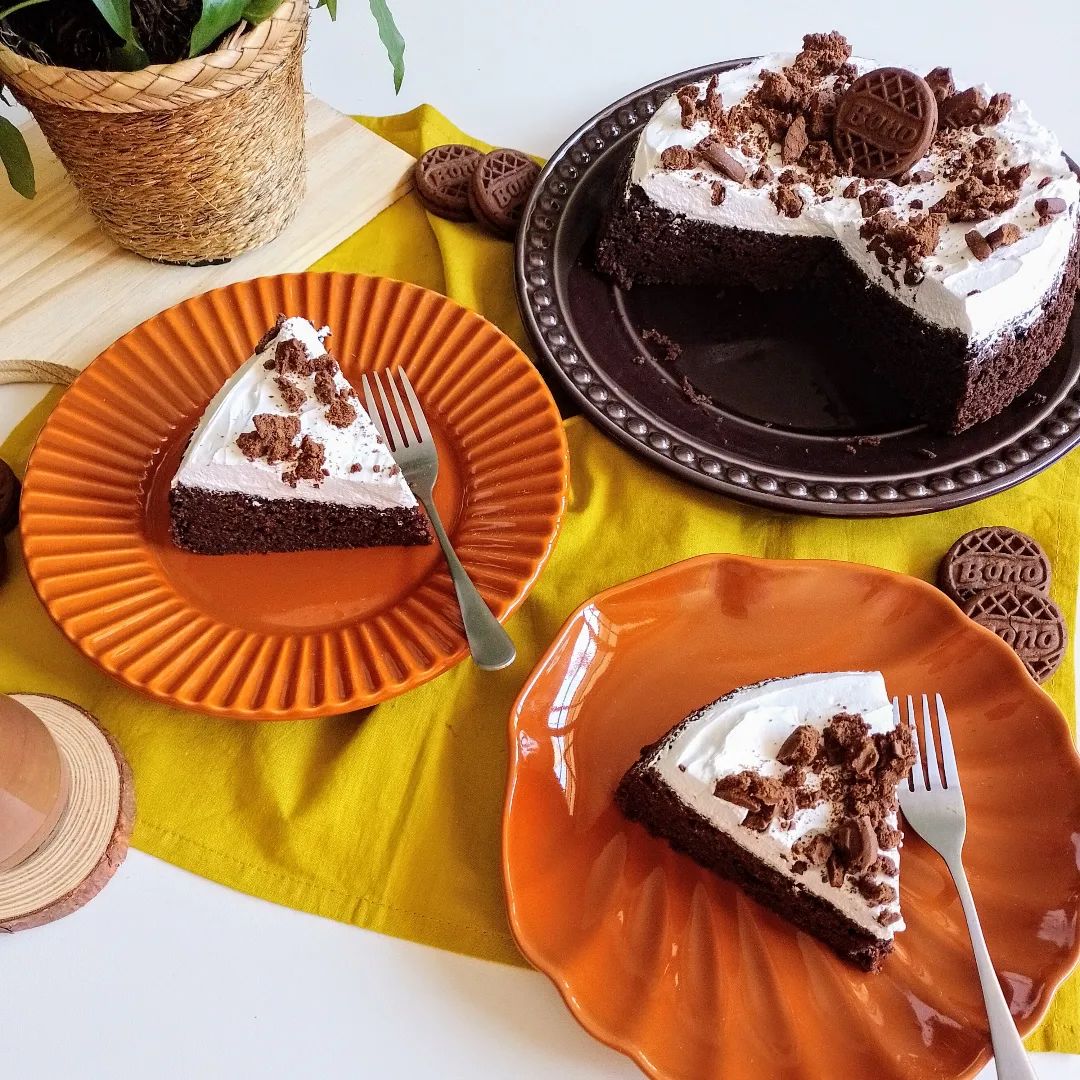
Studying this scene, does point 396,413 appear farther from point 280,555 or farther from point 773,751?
point 773,751

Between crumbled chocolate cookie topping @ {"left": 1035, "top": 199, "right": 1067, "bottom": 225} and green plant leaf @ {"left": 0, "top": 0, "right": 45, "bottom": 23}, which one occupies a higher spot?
green plant leaf @ {"left": 0, "top": 0, "right": 45, "bottom": 23}

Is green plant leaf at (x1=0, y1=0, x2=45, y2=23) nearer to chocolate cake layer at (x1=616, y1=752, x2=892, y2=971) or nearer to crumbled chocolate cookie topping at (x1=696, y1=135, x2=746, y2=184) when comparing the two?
crumbled chocolate cookie topping at (x1=696, y1=135, x2=746, y2=184)

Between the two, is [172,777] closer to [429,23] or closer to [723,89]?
[723,89]

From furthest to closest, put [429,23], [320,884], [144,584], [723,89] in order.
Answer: [429,23] < [723,89] < [144,584] < [320,884]

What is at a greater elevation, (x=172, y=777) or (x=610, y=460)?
(x=610, y=460)

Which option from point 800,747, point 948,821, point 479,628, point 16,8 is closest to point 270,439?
point 479,628

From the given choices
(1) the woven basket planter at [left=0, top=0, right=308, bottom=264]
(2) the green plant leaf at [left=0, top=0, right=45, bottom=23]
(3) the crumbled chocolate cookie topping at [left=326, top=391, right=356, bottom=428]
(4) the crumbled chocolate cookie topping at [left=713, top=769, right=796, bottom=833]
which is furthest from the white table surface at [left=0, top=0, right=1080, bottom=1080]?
(2) the green plant leaf at [left=0, top=0, right=45, bottom=23]

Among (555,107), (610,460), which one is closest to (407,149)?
(555,107)
